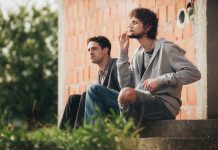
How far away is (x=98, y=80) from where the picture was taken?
22.3 feet

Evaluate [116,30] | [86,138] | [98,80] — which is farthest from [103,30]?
[86,138]

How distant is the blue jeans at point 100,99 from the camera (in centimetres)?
562

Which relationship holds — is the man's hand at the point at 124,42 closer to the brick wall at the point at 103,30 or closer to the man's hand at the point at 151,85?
the man's hand at the point at 151,85

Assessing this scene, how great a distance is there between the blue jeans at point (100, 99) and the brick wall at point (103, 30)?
117 centimetres

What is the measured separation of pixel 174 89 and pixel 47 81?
54.4ft

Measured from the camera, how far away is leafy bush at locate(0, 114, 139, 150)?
4.24 metres

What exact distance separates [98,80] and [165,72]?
117cm

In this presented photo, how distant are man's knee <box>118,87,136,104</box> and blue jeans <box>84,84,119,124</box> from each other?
22cm

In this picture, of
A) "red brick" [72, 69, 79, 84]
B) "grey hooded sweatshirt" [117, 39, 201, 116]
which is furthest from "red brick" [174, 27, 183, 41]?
"red brick" [72, 69, 79, 84]

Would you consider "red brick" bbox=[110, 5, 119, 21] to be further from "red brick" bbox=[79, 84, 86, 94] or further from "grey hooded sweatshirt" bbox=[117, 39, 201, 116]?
"grey hooded sweatshirt" bbox=[117, 39, 201, 116]

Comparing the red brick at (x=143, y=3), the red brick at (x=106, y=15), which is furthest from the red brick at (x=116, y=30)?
the red brick at (x=143, y=3)

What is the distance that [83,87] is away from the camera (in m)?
8.92

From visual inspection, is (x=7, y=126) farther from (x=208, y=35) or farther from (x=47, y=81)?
(x=47, y=81)

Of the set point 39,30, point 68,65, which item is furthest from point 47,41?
point 68,65
